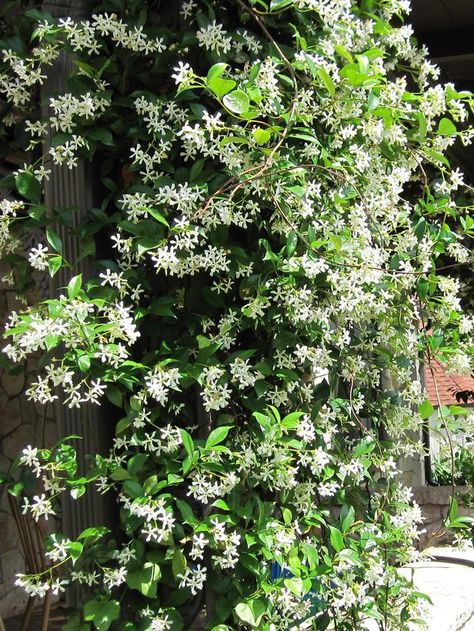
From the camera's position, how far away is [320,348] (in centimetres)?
182

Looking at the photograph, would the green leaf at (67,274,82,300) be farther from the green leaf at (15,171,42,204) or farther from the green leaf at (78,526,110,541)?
the green leaf at (78,526,110,541)

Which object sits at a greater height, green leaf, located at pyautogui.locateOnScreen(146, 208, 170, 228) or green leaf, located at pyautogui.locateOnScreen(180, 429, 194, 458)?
green leaf, located at pyautogui.locateOnScreen(146, 208, 170, 228)

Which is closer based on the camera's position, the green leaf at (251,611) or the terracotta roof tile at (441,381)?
the green leaf at (251,611)

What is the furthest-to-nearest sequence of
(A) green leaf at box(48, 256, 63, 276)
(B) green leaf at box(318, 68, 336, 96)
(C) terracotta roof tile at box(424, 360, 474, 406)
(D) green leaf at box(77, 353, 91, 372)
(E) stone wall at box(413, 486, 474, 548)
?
(E) stone wall at box(413, 486, 474, 548), (C) terracotta roof tile at box(424, 360, 474, 406), (B) green leaf at box(318, 68, 336, 96), (A) green leaf at box(48, 256, 63, 276), (D) green leaf at box(77, 353, 91, 372)

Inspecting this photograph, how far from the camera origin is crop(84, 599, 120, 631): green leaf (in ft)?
4.86

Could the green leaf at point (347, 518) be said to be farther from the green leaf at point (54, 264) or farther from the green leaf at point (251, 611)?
the green leaf at point (54, 264)

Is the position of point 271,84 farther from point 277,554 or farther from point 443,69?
point 443,69

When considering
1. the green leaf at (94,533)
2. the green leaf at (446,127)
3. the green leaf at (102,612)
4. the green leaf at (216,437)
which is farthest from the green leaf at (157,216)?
the green leaf at (446,127)

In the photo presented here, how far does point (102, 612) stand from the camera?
59.1 inches

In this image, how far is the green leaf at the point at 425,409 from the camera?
2.05 m

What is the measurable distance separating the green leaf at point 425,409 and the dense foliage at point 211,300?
0.20 metres

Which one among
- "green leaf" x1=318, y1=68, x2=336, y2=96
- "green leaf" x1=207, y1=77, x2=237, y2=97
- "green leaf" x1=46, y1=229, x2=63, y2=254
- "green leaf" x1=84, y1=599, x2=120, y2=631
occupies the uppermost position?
"green leaf" x1=318, y1=68, x2=336, y2=96

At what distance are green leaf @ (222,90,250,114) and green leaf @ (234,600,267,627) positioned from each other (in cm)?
96

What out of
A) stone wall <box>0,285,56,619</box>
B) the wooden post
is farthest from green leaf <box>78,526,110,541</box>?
stone wall <box>0,285,56,619</box>
